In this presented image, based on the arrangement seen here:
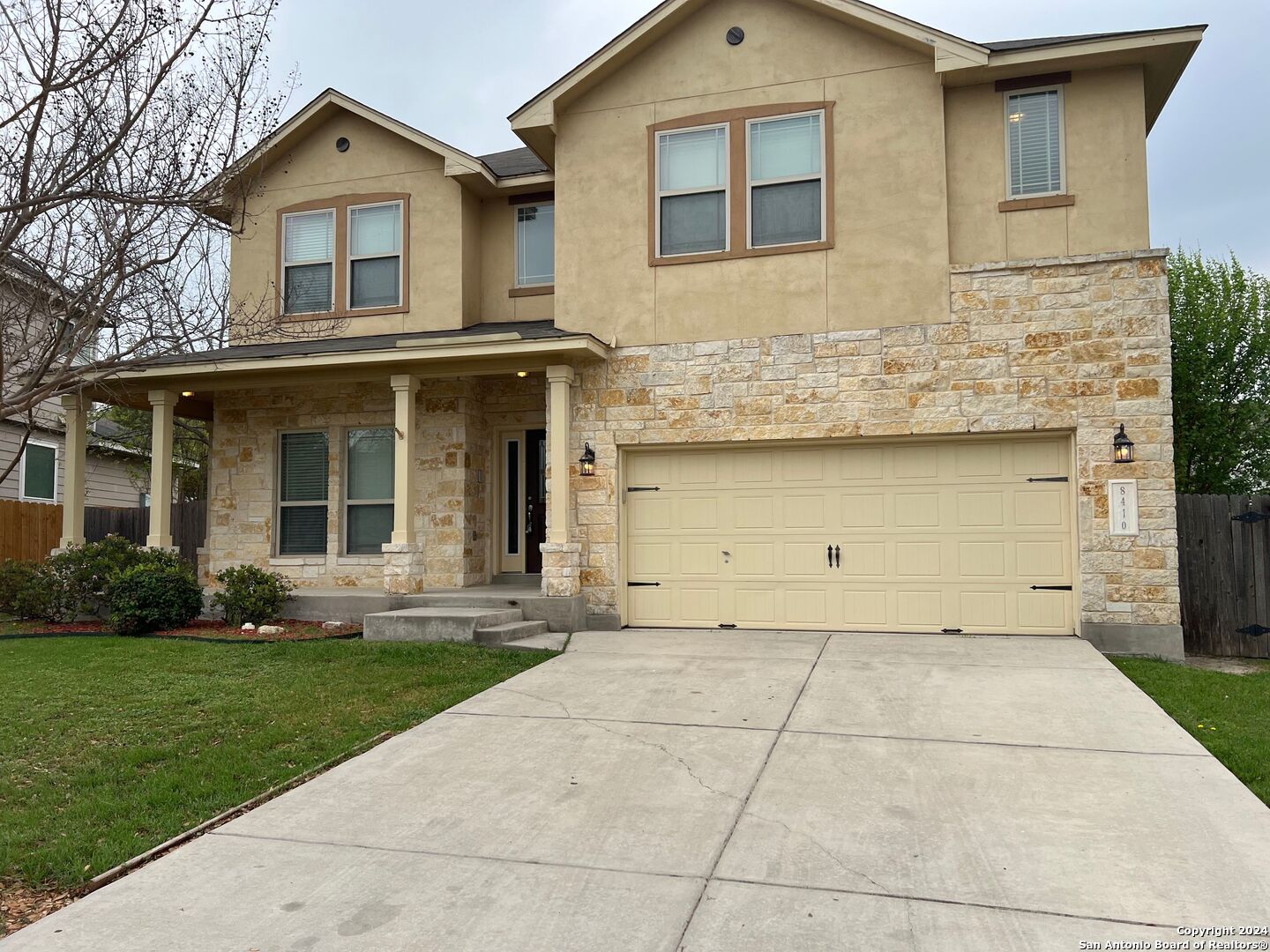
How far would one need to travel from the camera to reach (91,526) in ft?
51.4

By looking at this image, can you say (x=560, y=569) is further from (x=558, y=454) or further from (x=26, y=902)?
(x=26, y=902)

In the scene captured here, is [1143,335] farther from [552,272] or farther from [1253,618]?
[552,272]

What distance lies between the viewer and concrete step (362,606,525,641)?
30.6ft

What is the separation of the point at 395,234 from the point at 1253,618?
456 inches

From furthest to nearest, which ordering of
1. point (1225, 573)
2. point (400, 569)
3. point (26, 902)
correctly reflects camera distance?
point (400, 569) < point (1225, 573) < point (26, 902)

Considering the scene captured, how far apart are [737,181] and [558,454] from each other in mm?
3860

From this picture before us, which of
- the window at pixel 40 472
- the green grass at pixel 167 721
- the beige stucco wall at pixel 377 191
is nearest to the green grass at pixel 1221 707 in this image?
the green grass at pixel 167 721

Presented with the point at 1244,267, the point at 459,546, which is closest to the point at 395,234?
the point at 459,546

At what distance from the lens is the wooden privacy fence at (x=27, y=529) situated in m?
15.8

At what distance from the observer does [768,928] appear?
3.32m

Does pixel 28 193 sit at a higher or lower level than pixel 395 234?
lower

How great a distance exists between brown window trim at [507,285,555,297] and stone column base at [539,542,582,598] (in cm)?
383

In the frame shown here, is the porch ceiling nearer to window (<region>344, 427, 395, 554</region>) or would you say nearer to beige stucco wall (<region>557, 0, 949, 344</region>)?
beige stucco wall (<region>557, 0, 949, 344</region>)

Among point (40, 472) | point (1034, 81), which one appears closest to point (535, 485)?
point (1034, 81)
